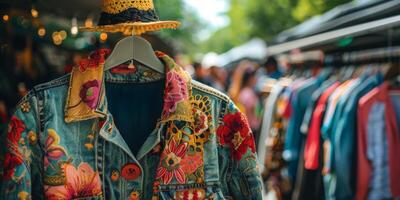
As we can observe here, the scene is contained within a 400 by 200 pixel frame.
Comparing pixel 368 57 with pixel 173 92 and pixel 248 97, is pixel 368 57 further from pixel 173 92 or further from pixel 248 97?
pixel 173 92

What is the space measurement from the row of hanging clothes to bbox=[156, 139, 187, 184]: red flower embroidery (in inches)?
82.1

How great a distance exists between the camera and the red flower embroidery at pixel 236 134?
2.06m

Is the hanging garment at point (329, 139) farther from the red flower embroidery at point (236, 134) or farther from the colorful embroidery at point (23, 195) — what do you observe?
the colorful embroidery at point (23, 195)

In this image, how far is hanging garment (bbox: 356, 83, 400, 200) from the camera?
12.1 feet

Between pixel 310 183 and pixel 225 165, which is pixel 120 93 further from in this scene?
pixel 310 183

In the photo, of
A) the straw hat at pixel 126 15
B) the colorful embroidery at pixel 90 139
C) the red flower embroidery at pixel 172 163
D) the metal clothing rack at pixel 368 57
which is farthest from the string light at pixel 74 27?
the metal clothing rack at pixel 368 57

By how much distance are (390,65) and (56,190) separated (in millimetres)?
2914

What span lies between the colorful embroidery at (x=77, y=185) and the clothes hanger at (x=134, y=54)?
1.28 feet

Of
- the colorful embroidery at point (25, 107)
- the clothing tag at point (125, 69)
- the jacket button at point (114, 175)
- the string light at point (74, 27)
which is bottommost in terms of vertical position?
the jacket button at point (114, 175)

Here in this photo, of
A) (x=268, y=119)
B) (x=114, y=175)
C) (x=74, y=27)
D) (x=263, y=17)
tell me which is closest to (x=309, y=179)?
(x=268, y=119)

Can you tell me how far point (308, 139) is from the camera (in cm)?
436

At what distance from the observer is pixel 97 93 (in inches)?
76.6

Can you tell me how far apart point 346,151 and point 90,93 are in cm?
233

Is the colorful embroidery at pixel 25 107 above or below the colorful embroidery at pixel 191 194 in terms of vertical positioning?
above
